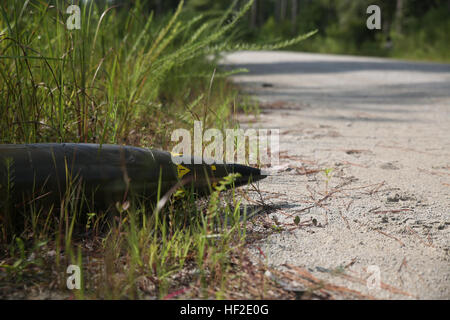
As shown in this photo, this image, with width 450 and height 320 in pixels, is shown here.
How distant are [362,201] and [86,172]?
40.2 inches

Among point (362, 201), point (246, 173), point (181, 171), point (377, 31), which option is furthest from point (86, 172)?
point (377, 31)

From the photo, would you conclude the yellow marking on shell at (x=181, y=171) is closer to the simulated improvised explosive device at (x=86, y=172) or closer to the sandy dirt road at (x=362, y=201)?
the simulated improvised explosive device at (x=86, y=172)

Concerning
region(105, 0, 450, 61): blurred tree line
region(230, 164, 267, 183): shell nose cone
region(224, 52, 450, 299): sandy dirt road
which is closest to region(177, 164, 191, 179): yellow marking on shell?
region(230, 164, 267, 183): shell nose cone

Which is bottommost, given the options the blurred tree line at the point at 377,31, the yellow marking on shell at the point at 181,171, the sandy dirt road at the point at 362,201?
the sandy dirt road at the point at 362,201

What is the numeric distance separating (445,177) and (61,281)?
5.51ft

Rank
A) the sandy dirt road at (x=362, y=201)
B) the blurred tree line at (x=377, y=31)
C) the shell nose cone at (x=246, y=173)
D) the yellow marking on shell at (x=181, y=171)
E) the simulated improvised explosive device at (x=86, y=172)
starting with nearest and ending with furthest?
the sandy dirt road at (x=362, y=201) → the simulated improvised explosive device at (x=86, y=172) → the yellow marking on shell at (x=181, y=171) → the shell nose cone at (x=246, y=173) → the blurred tree line at (x=377, y=31)

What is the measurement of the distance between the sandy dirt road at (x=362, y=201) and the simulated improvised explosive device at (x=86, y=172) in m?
0.37

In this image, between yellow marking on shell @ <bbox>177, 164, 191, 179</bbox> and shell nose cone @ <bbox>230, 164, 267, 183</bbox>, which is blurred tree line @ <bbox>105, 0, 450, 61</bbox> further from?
yellow marking on shell @ <bbox>177, 164, 191, 179</bbox>

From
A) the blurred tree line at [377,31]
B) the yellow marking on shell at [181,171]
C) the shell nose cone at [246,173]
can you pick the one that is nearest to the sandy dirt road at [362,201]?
the shell nose cone at [246,173]

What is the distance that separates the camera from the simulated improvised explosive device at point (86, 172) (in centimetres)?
132

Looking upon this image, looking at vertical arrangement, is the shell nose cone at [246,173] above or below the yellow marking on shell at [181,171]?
below

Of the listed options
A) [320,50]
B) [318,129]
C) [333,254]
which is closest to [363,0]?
[320,50]

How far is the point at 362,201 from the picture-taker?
1.64 meters

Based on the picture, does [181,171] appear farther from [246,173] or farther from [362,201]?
[362,201]
